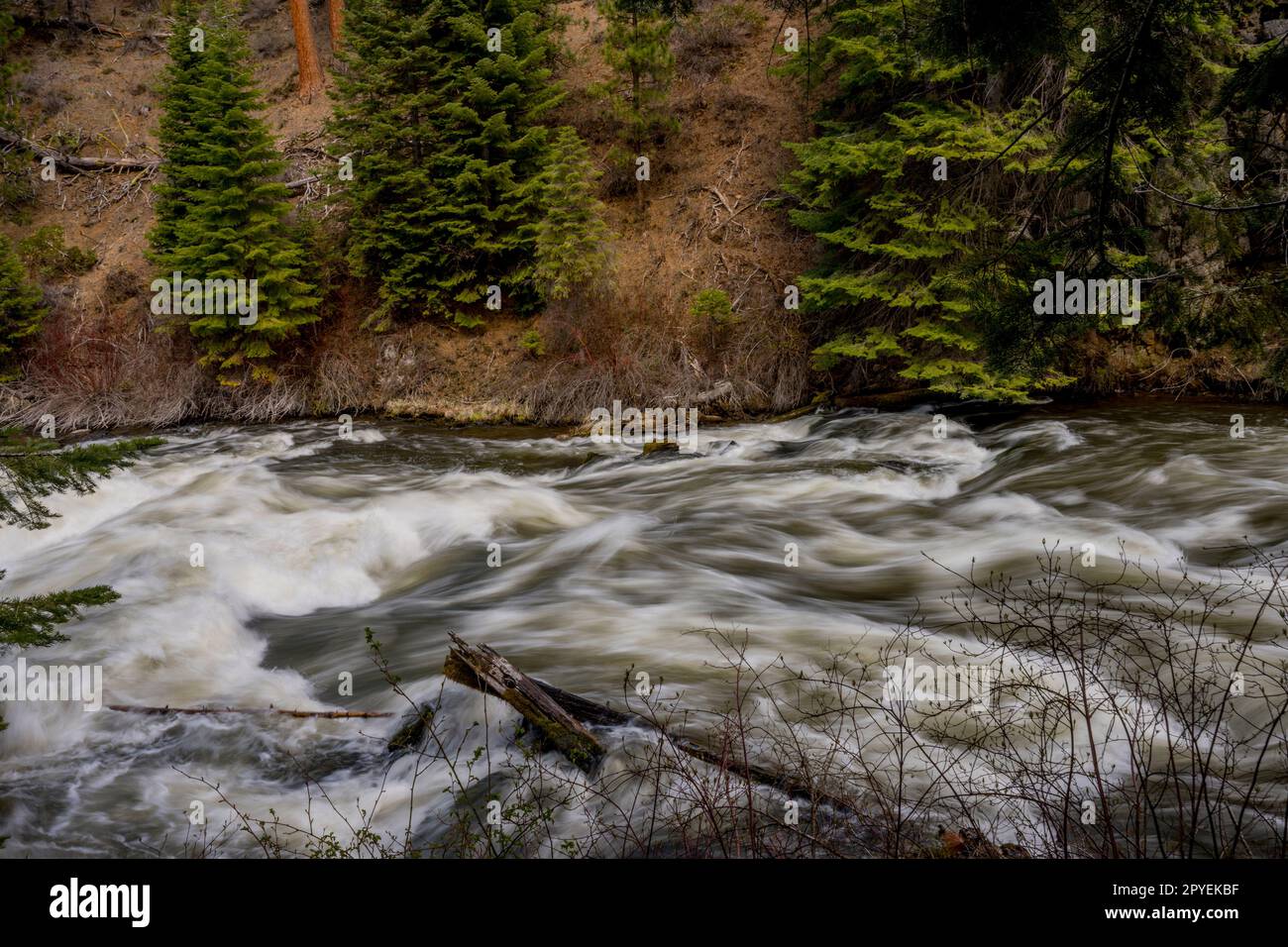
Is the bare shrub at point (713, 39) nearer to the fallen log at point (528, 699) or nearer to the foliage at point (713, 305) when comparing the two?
the foliage at point (713, 305)

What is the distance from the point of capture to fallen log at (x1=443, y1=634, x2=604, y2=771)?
4039 millimetres

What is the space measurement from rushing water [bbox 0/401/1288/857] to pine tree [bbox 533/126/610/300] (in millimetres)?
3115

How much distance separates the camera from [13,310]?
54.2 ft

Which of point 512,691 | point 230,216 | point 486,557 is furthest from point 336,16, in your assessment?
point 512,691

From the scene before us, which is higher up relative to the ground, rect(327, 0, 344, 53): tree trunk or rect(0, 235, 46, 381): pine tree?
rect(327, 0, 344, 53): tree trunk

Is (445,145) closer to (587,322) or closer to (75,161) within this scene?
(587,322)

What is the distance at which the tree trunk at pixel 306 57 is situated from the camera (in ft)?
74.5

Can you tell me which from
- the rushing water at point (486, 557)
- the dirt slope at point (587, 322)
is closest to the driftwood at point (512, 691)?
the rushing water at point (486, 557)

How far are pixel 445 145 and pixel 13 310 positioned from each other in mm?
9601

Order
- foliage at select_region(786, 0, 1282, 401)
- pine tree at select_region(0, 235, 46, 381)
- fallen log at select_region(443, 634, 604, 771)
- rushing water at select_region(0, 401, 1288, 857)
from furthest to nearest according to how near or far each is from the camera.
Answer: pine tree at select_region(0, 235, 46, 381) → foliage at select_region(786, 0, 1282, 401) → rushing water at select_region(0, 401, 1288, 857) → fallen log at select_region(443, 634, 604, 771)

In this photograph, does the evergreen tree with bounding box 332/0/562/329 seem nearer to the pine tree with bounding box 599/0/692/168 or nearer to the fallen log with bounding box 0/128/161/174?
the pine tree with bounding box 599/0/692/168

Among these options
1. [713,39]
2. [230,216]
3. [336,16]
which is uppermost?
[336,16]

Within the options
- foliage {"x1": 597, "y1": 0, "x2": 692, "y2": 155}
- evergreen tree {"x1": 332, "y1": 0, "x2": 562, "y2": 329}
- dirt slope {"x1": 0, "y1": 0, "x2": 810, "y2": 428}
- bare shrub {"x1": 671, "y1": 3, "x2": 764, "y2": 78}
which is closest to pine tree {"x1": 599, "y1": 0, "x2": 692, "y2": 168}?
foliage {"x1": 597, "y1": 0, "x2": 692, "y2": 155}

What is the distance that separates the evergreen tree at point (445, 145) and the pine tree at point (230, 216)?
1486 millimetres
